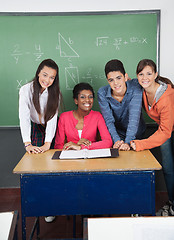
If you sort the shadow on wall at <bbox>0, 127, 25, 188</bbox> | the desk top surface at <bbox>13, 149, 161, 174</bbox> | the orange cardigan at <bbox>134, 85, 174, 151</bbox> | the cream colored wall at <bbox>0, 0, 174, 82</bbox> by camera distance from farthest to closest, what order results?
1. the shadow on wall at <bbox>0, 127, 25, 188</bbox>
2. the cream colored wall at <bbox>0, 0, 174, 82</bbox>
3. the orange cardigan at <bbox>134, 85, 174, 151</bbox>
4. the desk top surface at <bbox>13, 149, 161, 174</bbox>

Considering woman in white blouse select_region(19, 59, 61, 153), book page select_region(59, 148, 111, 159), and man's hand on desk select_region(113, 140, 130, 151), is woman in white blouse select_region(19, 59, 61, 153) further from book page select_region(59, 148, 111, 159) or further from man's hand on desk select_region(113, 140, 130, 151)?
man's hand on desk select_region(113, 140, 130, 151)

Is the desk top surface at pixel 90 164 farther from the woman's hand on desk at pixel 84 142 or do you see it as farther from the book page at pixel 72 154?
the woman's hand on desk at pixel 84 142

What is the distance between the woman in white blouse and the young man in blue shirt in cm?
46

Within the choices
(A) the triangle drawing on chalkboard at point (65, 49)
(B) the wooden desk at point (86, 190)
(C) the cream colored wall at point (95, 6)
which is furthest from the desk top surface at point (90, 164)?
(C) the cream colored wall at point (95, 6)

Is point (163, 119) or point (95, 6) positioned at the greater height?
point (95, 6)

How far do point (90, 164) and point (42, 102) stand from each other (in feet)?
2.71

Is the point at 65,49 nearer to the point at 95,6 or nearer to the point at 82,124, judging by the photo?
the point at 95,6

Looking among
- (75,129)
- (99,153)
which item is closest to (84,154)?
(99,153)

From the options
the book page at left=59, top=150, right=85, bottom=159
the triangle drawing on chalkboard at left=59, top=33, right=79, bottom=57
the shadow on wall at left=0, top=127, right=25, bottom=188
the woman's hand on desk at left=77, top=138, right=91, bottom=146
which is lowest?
the shadow on wall at left=0, top=127, right=25, bottom=188

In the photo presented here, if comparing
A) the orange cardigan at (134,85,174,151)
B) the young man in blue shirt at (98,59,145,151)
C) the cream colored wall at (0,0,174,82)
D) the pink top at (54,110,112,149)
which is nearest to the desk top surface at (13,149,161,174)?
the orange cardigan at (134,85,174,151)

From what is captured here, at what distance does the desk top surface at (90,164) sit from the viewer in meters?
1.66

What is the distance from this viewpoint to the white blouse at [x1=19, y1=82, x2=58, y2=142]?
7.10 feet

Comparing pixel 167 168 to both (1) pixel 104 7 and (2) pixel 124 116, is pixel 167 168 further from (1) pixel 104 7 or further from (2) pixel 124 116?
(1) pixel 104 7

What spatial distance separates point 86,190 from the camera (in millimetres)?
1695
